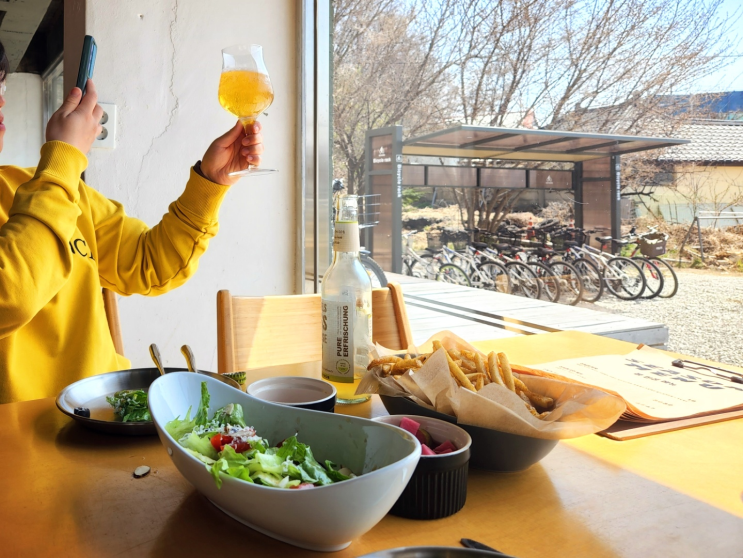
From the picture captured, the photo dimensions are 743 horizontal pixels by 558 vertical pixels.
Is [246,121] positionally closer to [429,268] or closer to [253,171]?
[253,171]

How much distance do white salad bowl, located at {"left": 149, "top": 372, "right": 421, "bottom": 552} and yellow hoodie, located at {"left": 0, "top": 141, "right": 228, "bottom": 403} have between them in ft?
1.50

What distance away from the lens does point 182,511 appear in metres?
0.56

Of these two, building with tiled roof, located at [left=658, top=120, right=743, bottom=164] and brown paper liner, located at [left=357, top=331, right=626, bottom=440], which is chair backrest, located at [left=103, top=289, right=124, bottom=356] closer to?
brown paper liner, located at [left=357, top=331, right=626, bottom=440]

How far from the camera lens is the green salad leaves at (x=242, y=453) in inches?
19.0

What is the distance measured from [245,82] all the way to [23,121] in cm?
704

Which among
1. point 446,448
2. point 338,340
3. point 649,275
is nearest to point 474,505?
point 446,448

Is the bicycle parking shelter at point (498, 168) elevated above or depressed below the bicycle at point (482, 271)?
above

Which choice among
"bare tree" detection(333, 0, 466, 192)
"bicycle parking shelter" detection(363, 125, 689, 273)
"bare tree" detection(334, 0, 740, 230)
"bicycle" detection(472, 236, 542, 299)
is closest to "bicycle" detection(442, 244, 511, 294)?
"bicycle" detection(472, 236, 542, 299)

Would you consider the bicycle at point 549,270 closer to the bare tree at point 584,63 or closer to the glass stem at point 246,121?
the bare tree at point 584,63

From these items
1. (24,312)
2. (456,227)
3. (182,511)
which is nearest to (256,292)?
(456,227)

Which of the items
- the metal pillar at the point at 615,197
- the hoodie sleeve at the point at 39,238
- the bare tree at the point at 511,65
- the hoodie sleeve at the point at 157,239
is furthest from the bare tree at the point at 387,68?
the hoodie sleeve at the point at 39,238

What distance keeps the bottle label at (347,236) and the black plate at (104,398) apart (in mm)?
314

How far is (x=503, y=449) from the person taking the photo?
24.8 inches

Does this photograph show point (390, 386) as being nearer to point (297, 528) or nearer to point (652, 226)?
point (297, 528)
